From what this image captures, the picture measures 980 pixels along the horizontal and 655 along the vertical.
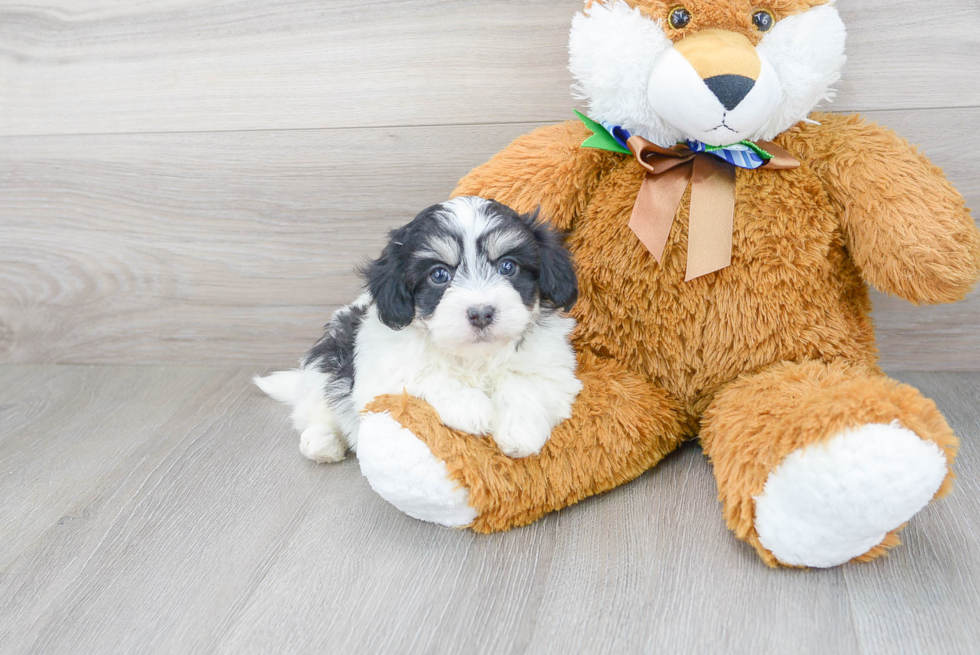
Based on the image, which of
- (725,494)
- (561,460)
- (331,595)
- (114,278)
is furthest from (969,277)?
(114,278)

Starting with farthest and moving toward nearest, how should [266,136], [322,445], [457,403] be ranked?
[266,136], [322,445], [457,403]

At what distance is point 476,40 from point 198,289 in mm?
1010

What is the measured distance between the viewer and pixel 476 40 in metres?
1.76

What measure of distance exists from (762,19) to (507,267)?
60cm

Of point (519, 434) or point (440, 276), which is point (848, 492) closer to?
point (519, 434)

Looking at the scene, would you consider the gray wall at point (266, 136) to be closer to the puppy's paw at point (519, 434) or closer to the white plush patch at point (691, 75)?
the white plush patch at point (691, 75)

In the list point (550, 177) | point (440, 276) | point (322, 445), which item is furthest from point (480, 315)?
point (322, 445)

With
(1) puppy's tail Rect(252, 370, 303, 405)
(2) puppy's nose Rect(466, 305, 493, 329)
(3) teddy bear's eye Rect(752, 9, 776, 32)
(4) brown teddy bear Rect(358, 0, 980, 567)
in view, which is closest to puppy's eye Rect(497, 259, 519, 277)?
(2) puppy's nose Rect(466, 305, 493, 329)

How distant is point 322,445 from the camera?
1638mm

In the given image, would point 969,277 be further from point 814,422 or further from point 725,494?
point 725,494

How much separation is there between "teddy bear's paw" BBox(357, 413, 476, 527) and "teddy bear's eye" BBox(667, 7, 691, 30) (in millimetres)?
813

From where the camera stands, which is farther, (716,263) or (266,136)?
(266,136)

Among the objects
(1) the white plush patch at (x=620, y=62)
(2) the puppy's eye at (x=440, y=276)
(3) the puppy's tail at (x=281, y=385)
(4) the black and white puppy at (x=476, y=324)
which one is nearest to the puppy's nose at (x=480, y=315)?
(4) the black and white puppy at (x=476, y=324)

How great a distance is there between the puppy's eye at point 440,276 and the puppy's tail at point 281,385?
731mm
